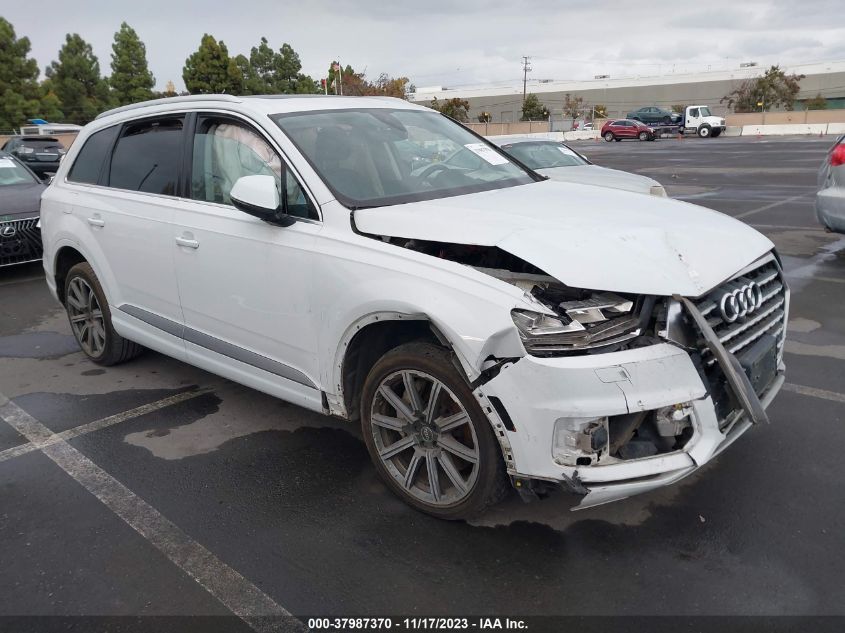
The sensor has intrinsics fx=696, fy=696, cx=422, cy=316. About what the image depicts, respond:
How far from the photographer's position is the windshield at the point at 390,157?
361cm

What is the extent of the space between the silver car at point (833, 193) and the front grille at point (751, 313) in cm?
477

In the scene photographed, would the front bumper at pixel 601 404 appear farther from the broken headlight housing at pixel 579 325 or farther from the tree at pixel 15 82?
the tree at pixel 15 82

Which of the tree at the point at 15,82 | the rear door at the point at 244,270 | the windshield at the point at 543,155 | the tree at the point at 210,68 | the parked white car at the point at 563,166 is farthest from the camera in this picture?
the tree at the point at 210,68

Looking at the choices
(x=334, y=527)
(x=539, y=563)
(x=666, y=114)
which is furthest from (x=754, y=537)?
(x=666, y=114)

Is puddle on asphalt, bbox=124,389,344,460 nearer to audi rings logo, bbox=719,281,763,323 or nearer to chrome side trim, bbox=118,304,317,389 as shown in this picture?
chrome side trim, bbox=118,304,317,389

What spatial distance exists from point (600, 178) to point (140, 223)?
613cm

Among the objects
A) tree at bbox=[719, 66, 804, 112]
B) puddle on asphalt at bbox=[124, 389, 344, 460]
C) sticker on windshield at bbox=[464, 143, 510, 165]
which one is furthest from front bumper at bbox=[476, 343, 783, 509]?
tree at bbox=[719, 66, 804, 112]

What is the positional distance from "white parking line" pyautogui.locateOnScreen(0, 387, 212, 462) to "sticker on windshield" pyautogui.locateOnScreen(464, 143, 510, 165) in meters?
2.48

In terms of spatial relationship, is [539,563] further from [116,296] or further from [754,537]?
[116,296]

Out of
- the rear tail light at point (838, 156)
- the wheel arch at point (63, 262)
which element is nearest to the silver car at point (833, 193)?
the rear tail light at point (838, 156)

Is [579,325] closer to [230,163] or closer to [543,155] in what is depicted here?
[230,163]

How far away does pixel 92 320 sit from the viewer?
539cm

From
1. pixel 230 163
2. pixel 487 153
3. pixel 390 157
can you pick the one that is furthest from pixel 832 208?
pixel 230 163

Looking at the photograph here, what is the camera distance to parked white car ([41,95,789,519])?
2.70m
